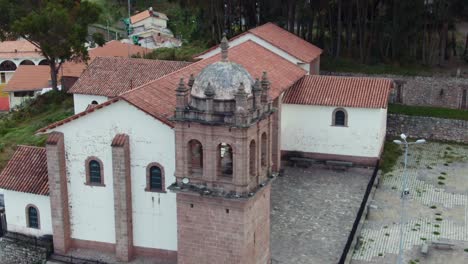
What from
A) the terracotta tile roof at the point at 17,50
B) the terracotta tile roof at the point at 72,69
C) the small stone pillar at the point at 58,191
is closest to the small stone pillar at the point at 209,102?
the small stone pillar at the point at 58,191

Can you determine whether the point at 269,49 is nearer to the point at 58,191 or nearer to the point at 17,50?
the point at 58,191

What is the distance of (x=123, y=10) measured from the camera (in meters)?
104

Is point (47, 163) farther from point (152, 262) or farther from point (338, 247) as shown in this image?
→ point (338, 247)

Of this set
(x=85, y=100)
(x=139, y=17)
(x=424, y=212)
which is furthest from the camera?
(x=139, y=17)

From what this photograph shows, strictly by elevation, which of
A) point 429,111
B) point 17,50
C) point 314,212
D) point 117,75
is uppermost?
point 117,75

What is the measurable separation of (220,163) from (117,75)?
72.6ft

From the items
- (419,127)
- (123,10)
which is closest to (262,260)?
(419,127)

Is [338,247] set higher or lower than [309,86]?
lower

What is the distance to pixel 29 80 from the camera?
2486 inches

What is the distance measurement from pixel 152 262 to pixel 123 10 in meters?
80.5

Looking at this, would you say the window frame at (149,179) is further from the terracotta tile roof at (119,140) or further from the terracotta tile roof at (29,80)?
the terracotta tile roof at (29,80)

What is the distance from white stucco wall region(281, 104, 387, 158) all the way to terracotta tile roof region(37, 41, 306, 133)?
90.7 inches

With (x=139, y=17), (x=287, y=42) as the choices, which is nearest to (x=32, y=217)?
(x=287, y=42)

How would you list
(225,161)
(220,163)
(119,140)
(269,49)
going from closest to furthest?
(220,163) < (225,161) < (119,140) < (269,49)
